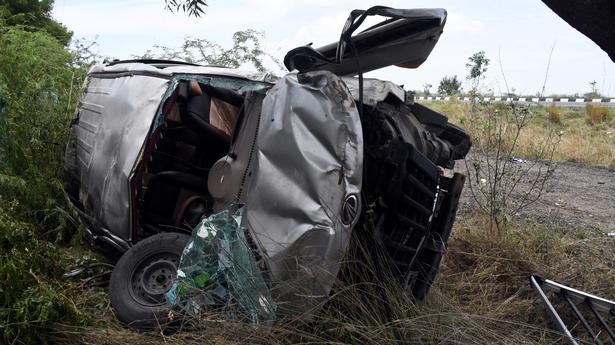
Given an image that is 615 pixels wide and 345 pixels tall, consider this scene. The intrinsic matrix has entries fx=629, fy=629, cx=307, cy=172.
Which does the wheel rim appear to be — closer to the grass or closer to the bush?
the bush

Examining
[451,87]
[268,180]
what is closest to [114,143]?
[268,180]

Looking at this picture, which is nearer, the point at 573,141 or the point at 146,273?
the point at 146,273

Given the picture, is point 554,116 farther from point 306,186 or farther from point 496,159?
point 306,186

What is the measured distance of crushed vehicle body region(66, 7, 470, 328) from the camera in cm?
304

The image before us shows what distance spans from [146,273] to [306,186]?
3.90ft

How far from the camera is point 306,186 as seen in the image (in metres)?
3.07

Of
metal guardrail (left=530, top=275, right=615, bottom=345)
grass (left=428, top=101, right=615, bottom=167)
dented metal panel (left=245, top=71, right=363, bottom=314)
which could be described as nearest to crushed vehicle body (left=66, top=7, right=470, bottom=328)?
dented metal panel (left=245, top=71, right=363, bottom=314)

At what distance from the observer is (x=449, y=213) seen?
375cm

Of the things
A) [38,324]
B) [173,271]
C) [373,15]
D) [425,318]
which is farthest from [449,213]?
[38,324]

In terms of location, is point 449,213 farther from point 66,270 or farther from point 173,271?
point 66,270

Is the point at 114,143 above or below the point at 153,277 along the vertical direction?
above

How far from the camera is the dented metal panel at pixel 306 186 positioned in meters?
3.00

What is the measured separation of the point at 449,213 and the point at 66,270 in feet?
7.81

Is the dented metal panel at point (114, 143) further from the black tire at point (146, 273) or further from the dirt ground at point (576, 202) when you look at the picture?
the dirt ground at point (576, 202)
